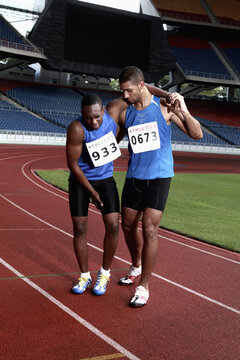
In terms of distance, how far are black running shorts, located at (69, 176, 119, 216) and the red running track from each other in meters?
0.91

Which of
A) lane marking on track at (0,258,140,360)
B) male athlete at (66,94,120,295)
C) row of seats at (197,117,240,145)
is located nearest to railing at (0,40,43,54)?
row of seats at (197,117,240,145)

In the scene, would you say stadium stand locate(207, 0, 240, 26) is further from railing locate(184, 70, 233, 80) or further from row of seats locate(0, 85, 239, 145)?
row of seats locate(0, 85, 239, 145)

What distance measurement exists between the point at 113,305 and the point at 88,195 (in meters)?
1.15

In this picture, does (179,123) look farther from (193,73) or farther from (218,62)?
(218,62)

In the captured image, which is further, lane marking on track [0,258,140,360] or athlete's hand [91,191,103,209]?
athlete's hand [91,191,103,209]

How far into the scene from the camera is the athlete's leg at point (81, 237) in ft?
14.6

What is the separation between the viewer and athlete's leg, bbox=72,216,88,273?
14.6 ft

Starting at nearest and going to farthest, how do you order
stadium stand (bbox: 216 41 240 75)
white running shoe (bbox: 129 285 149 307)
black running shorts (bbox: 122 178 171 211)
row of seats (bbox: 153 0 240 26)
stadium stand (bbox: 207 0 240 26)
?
1. white running shoe (bbox: 129 285 149 307)
2. black running shorts (bbox: 122 178 171 211)
3. row of seats (bbox: 153 0 240 26)
4. stadium stand (bbox: 207 0 240 26)
5. stadium stand (bbox: 216 41 240 75)

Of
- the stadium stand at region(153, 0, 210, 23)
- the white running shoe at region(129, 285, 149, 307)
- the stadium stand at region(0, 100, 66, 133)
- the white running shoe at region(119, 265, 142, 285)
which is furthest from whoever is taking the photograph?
the stadium stand at region(153, 0, 210, 23)

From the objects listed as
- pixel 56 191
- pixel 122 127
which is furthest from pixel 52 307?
pixel 56 191

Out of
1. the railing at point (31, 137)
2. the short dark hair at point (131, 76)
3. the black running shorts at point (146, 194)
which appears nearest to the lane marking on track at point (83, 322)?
the black running shorts at point (146, 194)

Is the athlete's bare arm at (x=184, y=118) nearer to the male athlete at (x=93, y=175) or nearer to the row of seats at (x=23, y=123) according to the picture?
the male athlete at (x=93, y=175)

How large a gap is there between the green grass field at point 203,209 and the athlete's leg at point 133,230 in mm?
2541

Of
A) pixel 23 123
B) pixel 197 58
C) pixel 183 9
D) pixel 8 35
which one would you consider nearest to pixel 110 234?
pixel 23 123
